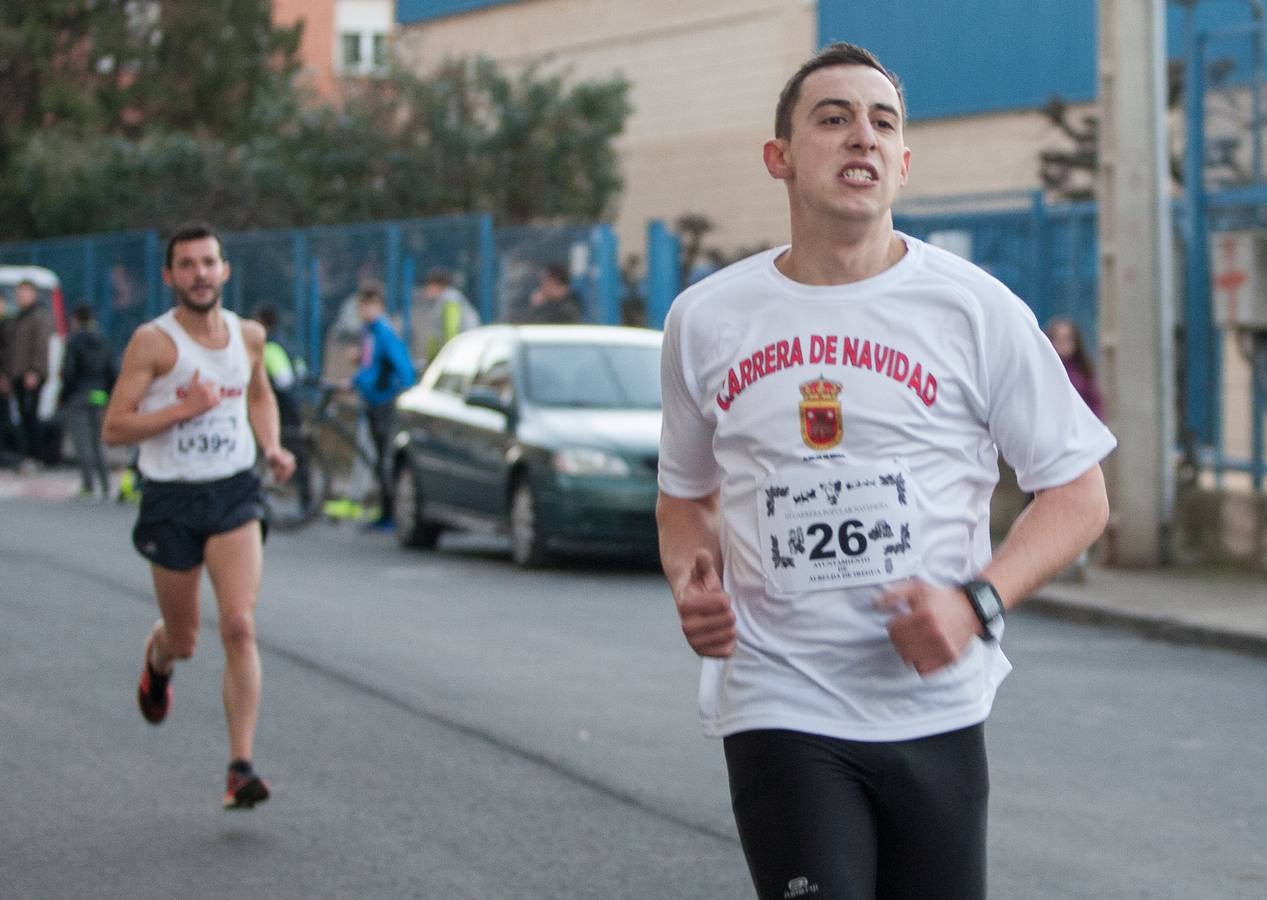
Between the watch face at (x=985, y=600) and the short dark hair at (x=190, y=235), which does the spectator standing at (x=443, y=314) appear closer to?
the short dark hair at (x=190, y=235)

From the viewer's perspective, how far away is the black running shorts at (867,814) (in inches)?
133

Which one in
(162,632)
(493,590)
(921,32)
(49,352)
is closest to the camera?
(162,632)

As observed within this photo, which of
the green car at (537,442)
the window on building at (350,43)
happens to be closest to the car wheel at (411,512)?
the green car at (537,442)

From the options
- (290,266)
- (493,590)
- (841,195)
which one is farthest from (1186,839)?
(290,266)

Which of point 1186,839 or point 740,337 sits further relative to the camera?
point 1186,839

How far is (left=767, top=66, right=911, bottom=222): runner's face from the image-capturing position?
11.4 feet

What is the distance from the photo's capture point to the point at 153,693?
7.74m

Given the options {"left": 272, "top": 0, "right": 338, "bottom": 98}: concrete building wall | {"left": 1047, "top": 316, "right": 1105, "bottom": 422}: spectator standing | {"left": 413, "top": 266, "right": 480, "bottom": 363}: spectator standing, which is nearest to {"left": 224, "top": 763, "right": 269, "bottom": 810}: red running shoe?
{"left": 1047, "top": 316, "right": 1105, "bottom": 422}: spectator standing

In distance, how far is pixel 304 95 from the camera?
35812 millimetres

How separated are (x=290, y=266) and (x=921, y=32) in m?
10.4

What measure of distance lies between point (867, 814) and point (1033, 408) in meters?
0.69

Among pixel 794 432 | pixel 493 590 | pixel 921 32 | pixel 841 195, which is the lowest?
pixel 493 590

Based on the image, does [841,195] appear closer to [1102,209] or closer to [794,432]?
[794,432]

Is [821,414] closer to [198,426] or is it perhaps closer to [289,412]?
[198,426]
